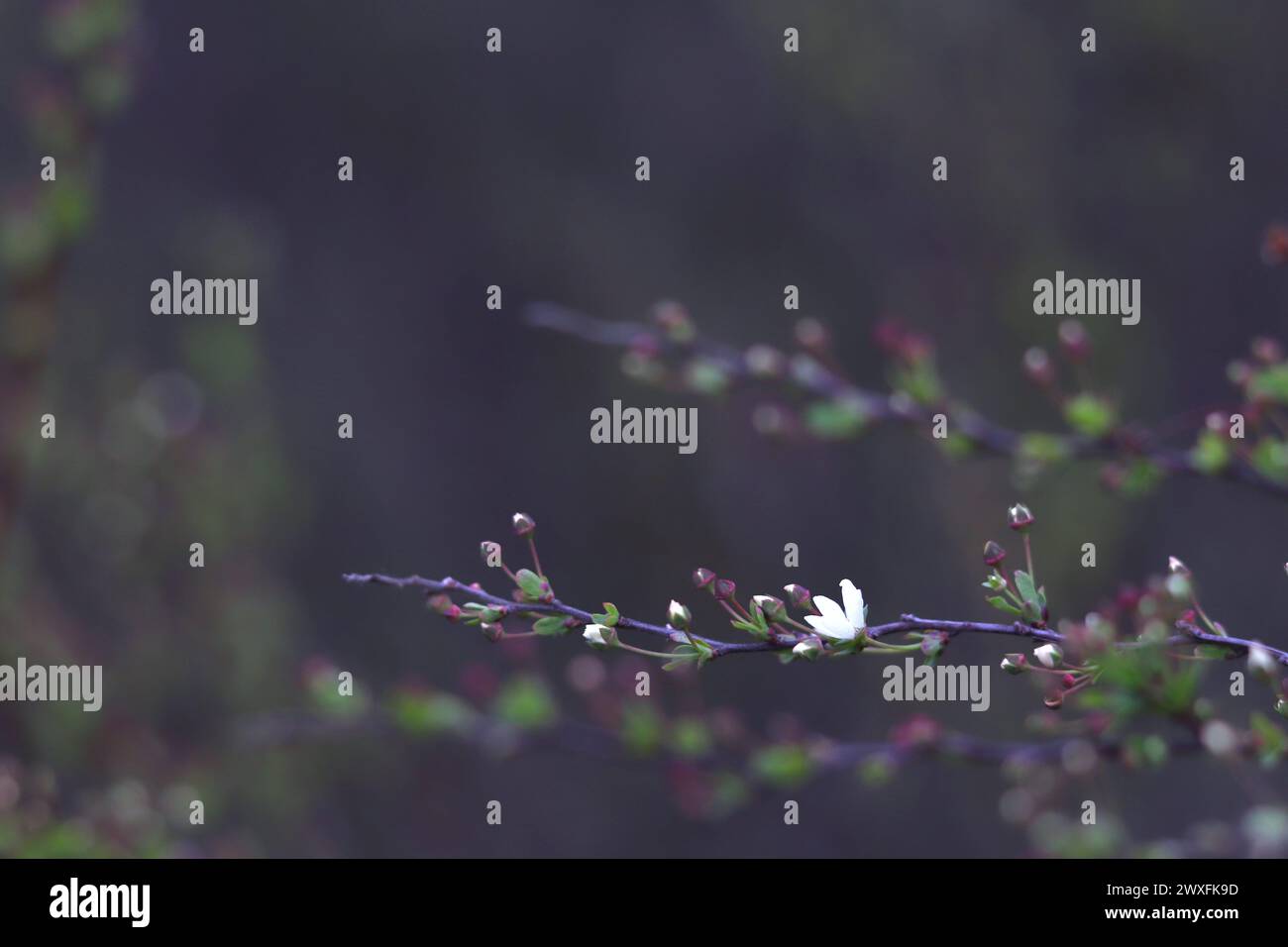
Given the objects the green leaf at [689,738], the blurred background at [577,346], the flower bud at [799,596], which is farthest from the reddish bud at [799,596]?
the blurred background at [577,346]

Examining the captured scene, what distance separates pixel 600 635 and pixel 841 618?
245mm

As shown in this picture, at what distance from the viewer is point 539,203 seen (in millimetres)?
5012

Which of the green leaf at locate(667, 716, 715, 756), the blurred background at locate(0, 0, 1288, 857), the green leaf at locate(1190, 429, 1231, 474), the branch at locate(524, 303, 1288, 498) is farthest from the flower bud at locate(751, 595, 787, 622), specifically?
the blurred background at locate(0, 0, 1288, 857)

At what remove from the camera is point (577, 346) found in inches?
198

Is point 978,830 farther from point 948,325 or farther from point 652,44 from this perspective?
point 652,44

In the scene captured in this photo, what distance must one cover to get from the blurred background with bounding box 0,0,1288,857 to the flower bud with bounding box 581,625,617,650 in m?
3.34

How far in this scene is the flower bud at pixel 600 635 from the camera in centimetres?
131

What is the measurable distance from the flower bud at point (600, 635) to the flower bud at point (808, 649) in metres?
0.18

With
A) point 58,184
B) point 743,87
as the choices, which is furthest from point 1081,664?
point 743,87

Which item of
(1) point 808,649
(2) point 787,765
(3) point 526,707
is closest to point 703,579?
(1) point 808,649

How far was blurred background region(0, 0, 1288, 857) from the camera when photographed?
4.75 m

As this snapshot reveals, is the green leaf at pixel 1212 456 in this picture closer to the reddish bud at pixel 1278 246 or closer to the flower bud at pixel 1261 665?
the reddish bud at pixel 1278 246

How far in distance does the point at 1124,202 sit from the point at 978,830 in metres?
2.45

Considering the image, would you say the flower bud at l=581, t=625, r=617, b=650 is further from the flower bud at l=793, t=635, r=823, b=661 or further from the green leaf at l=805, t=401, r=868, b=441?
the green leaf at l=805, t=401, r=868, b=441
